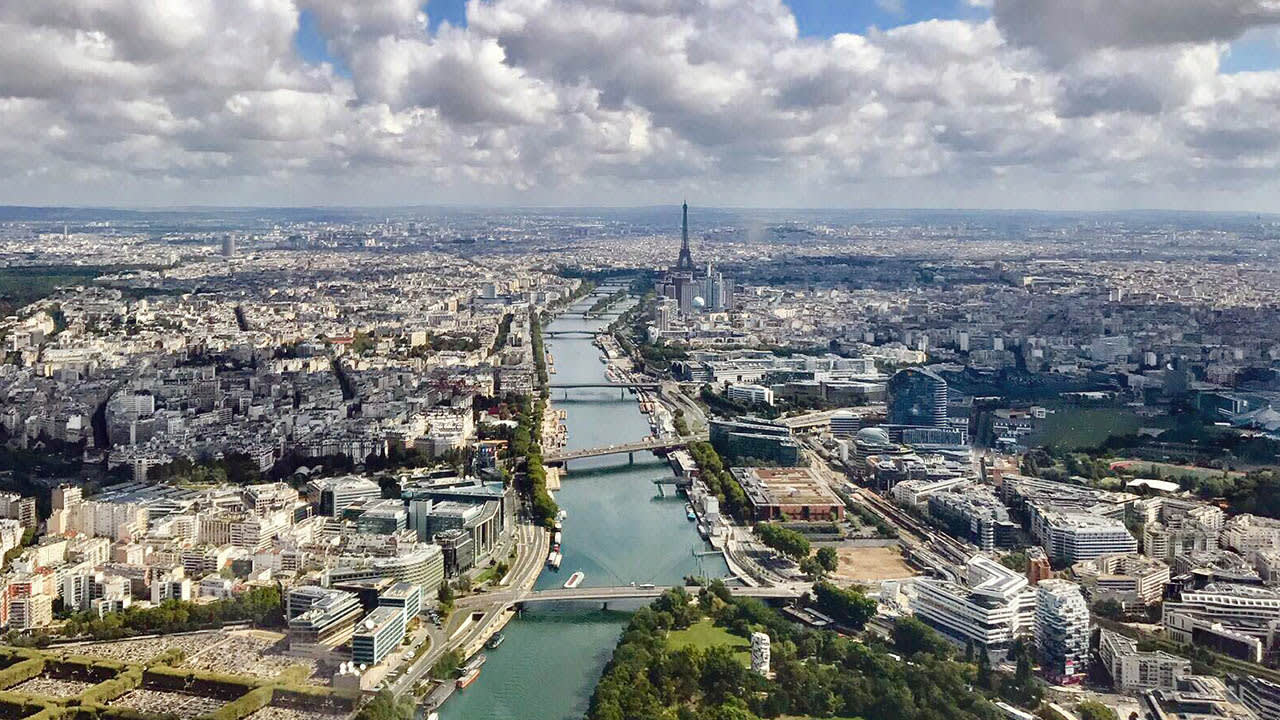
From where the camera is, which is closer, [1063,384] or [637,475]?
[637,475]

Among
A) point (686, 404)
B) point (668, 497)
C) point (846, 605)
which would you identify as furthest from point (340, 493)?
point (686, 404)

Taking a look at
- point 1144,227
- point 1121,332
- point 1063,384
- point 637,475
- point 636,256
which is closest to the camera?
point 637,475

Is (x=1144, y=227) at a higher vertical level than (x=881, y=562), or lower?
higher

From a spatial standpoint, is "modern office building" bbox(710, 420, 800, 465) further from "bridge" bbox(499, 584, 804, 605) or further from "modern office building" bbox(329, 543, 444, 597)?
"modern office building" bbox(329, 543, 444, 597)

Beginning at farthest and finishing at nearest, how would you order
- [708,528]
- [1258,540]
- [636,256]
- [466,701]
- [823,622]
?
1. [636,256]
2. [708,528]
3. [1258,540]
4. [823,622]
5. [466,701]

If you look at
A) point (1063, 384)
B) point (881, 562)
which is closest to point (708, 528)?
point (881, 562)

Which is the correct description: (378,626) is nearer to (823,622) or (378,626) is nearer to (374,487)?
(823,622)

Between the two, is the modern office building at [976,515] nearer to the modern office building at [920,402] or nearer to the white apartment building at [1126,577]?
the white apartment building at [1126,577]

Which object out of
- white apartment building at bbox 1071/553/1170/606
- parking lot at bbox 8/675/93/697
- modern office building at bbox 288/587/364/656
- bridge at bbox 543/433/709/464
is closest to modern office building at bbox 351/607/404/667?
modern office building at bbox 288/587/364/656
